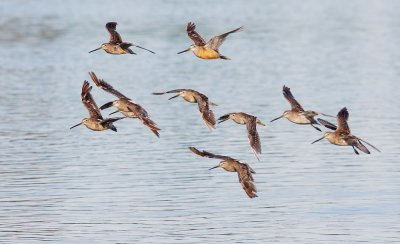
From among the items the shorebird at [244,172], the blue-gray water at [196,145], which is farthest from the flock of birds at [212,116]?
the blue-gray water at [196,145]

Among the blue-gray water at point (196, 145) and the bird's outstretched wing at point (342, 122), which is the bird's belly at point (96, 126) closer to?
the blue-gray water at point (196, 145)

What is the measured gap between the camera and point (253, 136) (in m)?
17.9

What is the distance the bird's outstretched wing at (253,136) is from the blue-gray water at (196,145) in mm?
1200

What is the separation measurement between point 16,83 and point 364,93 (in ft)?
31.1

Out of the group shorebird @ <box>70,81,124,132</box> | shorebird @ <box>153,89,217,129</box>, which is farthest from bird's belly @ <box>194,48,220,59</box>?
shorebird @ <box>70,81,124,132</box>

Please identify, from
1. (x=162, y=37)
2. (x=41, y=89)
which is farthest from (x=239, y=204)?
(x=162, y=37)

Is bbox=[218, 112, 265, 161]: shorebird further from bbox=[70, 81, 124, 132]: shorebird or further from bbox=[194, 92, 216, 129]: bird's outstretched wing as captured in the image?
bbox=[70, 81, 124, 132]: shorebird

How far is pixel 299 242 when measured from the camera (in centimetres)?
1742

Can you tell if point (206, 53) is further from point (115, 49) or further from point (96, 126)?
point (96, 126)

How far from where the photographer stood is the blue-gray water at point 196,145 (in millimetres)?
18625

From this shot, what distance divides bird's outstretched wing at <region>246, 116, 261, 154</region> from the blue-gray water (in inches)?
47.2

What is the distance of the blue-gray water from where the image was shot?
61.1 ft

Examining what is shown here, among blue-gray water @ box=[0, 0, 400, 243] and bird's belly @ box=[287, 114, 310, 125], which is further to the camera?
bird's belly @ box=[287, 114, 310, 125]

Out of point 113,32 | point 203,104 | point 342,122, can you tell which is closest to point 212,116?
point 203,104
